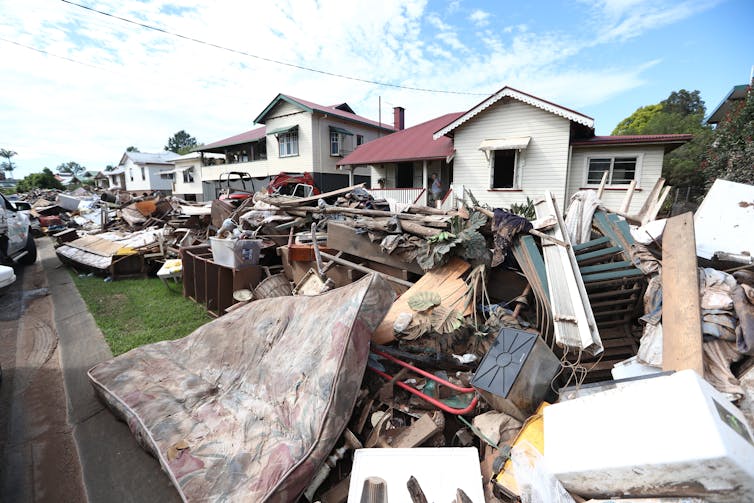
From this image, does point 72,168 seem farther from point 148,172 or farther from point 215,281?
point 215,281

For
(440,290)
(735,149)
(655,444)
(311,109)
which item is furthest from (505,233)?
(311,109)

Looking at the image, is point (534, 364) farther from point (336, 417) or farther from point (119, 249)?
point (119, 249)

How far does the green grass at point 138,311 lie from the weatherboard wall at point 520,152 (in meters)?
10.2

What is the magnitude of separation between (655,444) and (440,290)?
236 cm

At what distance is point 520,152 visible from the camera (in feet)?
36.6

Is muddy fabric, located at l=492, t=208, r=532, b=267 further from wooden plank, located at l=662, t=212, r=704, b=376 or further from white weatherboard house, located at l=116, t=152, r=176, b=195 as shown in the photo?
white weatherboard house, located at l=116, t=152, r=176, b=195

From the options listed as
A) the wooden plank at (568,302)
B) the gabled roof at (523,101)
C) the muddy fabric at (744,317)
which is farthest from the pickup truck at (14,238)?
the gabled roof at (523,101)

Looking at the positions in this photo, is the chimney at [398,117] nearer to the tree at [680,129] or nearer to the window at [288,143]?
the window at [288,143]

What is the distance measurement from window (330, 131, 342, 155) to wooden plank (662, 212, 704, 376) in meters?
18.4

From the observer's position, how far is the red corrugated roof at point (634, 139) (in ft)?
29.6

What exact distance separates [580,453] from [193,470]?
7.61 ft

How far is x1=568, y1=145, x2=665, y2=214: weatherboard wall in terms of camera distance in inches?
380

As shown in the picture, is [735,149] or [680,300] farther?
[735,149]

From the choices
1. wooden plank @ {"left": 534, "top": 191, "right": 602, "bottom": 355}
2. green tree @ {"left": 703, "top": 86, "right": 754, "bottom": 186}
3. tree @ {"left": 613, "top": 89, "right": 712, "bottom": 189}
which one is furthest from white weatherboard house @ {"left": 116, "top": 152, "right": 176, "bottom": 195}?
tree @ {"left": 613, "top": 89, "right": 712, "bottom": 189}
